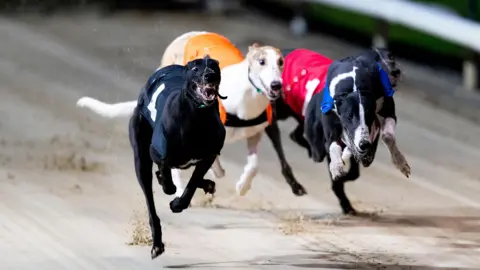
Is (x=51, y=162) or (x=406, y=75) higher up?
(x=406, y=75)

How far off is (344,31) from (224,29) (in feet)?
3.16

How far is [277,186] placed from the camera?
22.0ft

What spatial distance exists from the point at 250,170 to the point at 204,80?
1216mm

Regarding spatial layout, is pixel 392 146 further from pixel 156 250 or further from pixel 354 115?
pixel 156 250

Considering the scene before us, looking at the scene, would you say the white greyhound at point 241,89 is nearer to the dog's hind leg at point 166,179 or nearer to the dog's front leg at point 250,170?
the dog's front leg at point 250,170

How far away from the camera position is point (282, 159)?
632 cm

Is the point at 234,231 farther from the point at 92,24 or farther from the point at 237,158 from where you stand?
the point at 92,24

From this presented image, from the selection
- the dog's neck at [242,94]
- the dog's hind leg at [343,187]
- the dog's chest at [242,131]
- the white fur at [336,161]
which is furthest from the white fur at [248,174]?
the white fur at [336,161]

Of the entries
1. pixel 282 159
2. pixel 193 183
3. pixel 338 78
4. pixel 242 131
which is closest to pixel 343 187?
pixel 282 159

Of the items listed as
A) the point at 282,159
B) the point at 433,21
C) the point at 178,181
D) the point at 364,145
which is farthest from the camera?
the point at 433,21

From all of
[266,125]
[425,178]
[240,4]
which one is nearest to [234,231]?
[266,125]

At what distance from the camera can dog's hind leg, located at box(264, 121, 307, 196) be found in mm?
6246

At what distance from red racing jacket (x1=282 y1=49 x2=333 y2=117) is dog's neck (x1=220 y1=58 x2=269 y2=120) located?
8.1 inches

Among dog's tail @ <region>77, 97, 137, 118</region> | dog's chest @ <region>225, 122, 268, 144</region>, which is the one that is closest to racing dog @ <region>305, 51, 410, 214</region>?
dog's chest @ <region>225, 122, 268, 144</region>
